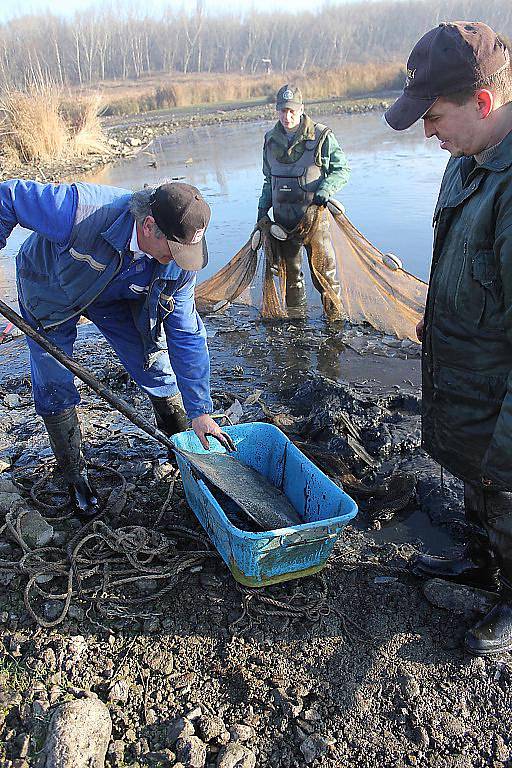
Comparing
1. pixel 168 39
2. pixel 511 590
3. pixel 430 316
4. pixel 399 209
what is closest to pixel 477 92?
pixel 430 316

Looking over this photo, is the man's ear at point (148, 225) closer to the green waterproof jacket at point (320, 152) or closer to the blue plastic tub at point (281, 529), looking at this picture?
the blue plastic tub at point (281, 529)

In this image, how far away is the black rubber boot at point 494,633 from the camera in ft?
8.36

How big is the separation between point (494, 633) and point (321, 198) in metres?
4.46

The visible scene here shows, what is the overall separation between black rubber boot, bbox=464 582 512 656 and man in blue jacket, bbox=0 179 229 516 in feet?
4.80

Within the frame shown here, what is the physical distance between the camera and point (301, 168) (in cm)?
606

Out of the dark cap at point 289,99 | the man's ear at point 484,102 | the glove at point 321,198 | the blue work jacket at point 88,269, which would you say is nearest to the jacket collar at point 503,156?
the man's ear at point 484,102

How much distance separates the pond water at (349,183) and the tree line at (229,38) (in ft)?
142

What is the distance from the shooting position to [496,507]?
2.39m

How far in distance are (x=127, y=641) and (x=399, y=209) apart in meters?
8.77

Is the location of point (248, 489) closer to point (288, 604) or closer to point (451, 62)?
point (288, 604)

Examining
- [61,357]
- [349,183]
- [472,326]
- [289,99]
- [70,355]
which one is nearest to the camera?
[472,326]

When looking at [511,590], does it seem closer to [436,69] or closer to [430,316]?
[430,316]

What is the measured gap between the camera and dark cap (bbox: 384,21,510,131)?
6.19 feet

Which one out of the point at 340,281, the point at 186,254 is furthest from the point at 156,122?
the point at 186,254
